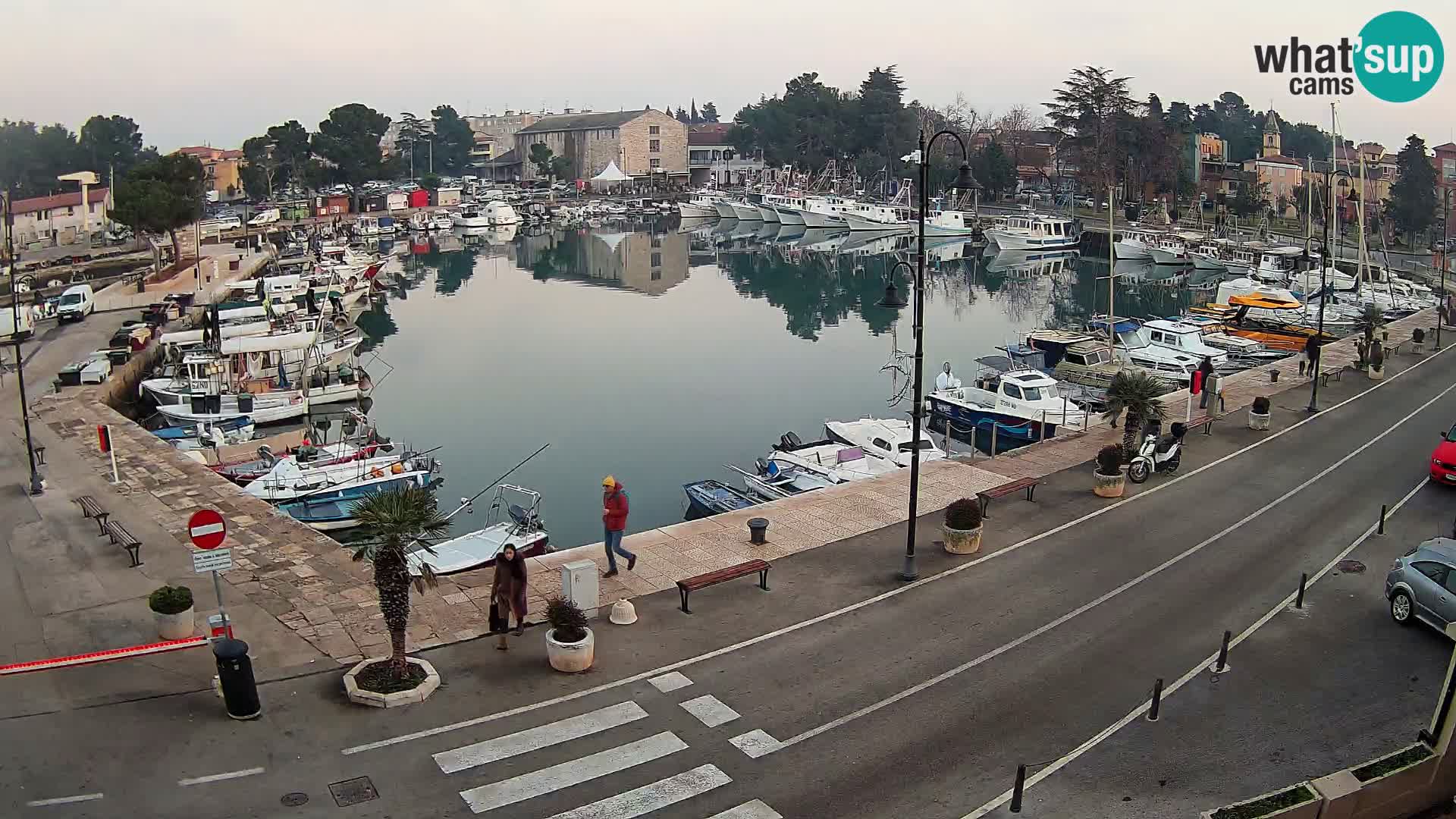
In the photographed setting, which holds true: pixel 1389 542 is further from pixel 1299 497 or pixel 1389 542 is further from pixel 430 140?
pixel 430 140

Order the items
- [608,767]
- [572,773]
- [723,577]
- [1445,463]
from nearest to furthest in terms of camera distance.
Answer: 1. [572,773]
2. [608,767]
3. [723,577]
4. [1445,463]

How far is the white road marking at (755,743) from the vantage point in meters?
12.6

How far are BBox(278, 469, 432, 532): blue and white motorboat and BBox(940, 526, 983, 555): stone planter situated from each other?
14625mm

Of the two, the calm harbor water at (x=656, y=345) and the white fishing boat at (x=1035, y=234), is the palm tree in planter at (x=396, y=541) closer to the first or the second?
the calm harbor water at (x=656, y=345)

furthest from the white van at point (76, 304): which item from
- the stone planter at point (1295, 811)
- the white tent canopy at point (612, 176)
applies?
the white tent canopy at point (612, 176)

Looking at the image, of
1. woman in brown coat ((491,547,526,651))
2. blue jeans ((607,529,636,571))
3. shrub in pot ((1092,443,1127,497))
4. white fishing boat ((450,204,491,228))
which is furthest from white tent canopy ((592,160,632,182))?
woman in brown coat ((491,547,526,651))

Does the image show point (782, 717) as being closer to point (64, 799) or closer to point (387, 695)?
point (387, 695)

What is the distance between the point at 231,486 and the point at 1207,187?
120 metres

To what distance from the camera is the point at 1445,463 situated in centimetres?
2316

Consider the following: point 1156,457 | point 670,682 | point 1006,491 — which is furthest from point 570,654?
point 1156,457

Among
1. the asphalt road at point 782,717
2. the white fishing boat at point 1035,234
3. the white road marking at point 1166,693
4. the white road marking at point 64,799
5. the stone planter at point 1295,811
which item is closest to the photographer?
the stone planter at point 1295,811

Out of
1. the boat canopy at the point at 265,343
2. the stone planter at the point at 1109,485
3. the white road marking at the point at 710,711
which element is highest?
the boat canopy at the point at 265,343

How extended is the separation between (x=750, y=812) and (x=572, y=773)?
6.53 feet

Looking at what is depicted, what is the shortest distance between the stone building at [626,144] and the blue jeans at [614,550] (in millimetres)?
156828
